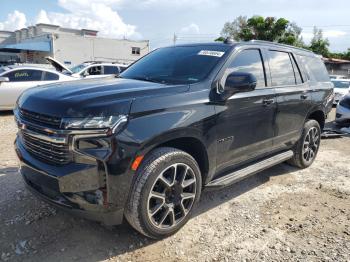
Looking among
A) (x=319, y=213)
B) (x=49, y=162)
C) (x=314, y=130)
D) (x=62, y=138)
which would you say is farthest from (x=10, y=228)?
(x=314, y=130)

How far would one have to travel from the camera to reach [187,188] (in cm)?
349

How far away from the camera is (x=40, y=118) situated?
2.95 metres

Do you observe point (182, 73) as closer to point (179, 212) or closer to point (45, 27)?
point (179, 212)

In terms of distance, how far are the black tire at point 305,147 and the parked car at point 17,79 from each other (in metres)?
7.78

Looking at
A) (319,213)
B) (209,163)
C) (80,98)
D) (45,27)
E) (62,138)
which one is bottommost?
(319,213)

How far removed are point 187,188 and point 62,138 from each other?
1370mm

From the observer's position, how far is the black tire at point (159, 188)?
9.72ft

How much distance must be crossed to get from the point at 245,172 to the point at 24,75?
8.82 metres

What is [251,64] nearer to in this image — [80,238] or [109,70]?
[80,238]

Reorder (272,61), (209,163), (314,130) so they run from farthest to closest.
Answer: (314,130)
(272,61)
(209,163)

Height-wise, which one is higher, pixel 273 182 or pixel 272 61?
pixel 272 61

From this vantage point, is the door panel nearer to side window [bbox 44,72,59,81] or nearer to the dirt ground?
the dirt ground

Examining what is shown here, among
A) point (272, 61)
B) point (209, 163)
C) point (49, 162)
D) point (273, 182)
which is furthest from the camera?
point (273, 182)

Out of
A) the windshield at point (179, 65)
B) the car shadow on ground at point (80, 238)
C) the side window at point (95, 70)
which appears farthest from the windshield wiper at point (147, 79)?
the side window at point (95, 70)
